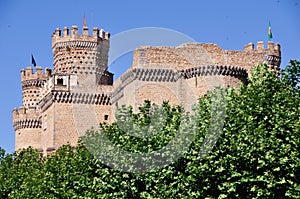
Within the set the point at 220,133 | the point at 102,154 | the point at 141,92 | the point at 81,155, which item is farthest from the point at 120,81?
the point at 220,133

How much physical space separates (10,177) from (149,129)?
2413cm

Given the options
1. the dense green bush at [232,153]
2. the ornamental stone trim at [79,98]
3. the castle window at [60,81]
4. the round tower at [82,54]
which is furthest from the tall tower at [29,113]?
the dense green bush at [232,153]

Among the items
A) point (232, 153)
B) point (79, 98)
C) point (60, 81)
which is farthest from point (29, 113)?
point (232, 153)

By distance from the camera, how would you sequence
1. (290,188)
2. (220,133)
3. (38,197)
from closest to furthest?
(290,188), (220,133), (38,197)

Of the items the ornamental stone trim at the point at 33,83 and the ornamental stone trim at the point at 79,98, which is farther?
the ornamental stone trim at the point at 33,83

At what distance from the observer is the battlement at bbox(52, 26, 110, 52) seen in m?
74.4

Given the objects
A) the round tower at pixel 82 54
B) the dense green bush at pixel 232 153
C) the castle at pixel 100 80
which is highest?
the round tower at pixel 82 54

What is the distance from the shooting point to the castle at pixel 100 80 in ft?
191

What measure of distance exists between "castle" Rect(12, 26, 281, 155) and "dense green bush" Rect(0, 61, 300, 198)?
43.9 feet

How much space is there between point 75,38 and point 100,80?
190 inches

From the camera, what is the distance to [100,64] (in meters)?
73.6

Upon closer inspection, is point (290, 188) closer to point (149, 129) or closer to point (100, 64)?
point (149, 129)

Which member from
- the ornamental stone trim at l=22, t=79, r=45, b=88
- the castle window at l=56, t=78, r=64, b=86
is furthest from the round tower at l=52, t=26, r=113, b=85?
the ornamental stone trim at l=22, t=79, r=45, b=88

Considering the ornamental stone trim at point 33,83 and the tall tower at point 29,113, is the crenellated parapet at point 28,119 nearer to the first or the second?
the tall tower at point 29,113
